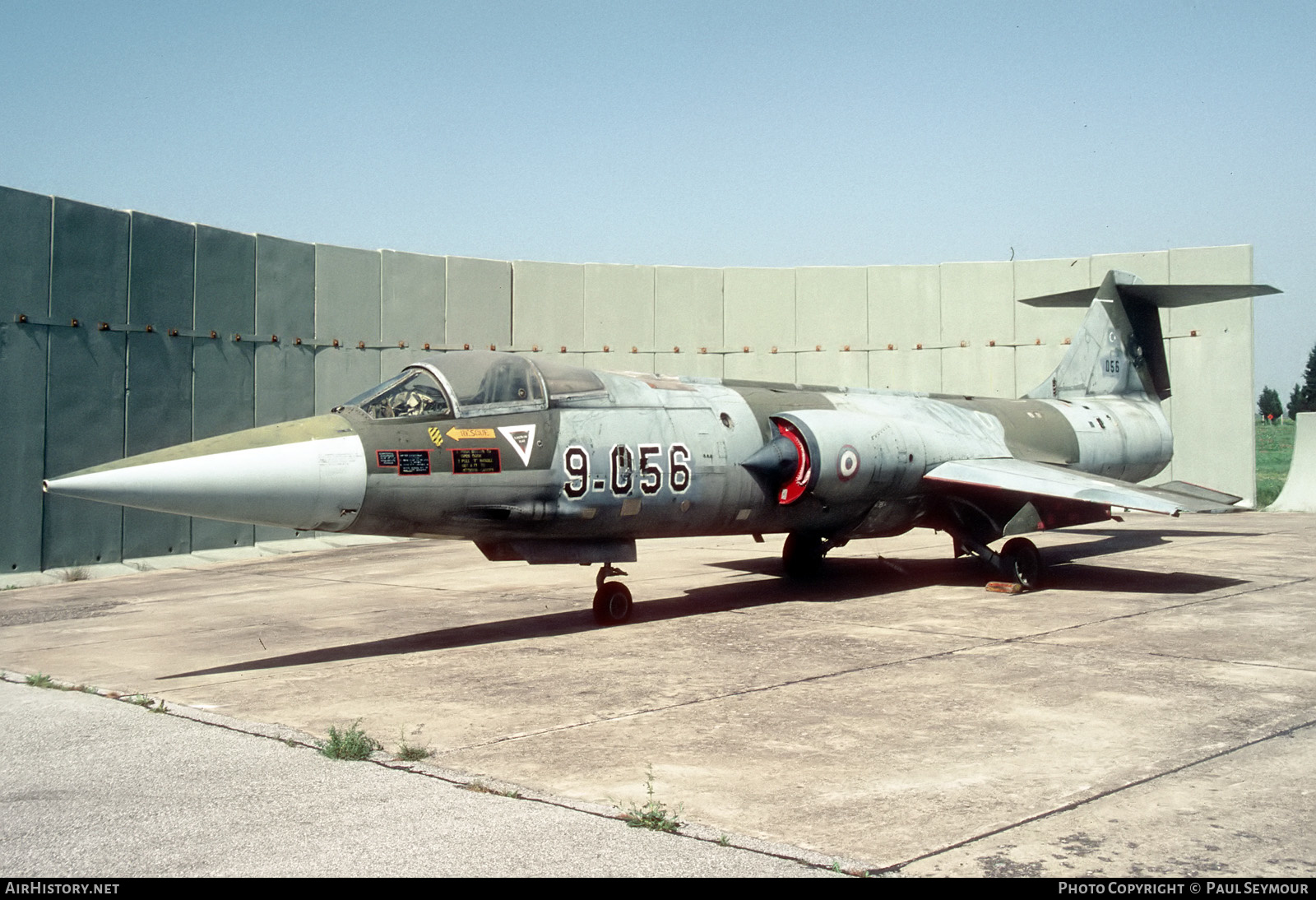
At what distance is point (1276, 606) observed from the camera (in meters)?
10.7

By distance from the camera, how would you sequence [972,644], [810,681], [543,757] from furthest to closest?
[972,644] → [810,681] → [543,757]

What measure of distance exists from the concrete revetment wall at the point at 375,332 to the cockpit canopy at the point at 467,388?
8.70 metres

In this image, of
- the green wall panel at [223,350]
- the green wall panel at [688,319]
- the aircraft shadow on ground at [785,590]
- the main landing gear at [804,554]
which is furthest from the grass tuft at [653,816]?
the green wall panel at [688,319]

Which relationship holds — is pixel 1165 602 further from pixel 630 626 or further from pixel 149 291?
pixel 149 291

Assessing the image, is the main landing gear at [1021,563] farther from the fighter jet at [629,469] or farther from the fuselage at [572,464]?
the fuselage at [572,464]

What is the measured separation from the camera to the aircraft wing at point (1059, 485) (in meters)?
11.5

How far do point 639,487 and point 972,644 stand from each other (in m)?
3.29

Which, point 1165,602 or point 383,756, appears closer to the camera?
point 383,756

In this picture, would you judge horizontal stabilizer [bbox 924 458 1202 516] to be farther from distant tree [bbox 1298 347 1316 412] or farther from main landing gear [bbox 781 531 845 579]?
distant tree [bbox 1298 347 1316 412]

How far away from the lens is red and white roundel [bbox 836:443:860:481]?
11281mm

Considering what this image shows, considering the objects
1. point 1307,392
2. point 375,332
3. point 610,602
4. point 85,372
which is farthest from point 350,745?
point 1307,392

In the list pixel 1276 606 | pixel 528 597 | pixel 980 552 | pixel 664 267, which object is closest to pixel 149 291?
pixel 528 597

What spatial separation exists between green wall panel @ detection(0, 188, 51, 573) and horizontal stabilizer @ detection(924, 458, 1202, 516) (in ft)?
40.2

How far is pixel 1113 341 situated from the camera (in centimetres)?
1688
